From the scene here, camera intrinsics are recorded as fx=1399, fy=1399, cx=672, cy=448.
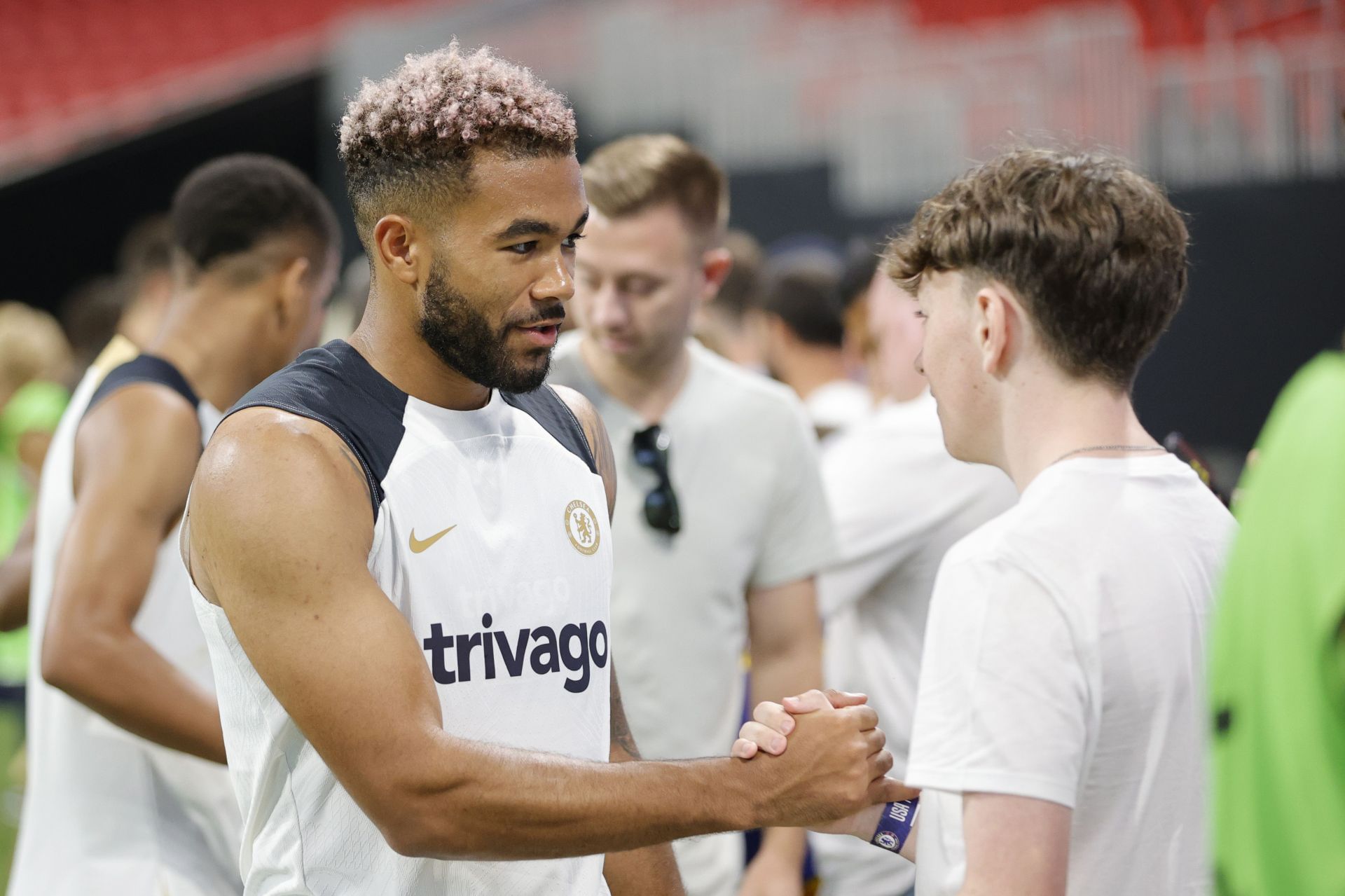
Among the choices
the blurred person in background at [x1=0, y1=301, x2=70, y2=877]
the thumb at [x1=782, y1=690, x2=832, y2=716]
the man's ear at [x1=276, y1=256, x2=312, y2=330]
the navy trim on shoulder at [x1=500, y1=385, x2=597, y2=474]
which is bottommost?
the blurred person in background at [x1=0, y1=301, x2=70, y2=877]

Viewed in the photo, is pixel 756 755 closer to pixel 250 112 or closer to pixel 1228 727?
pixel 1228 727

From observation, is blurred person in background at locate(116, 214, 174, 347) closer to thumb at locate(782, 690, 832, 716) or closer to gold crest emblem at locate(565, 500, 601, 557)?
gold crest emblem at locate(565, 500, 601, 557)

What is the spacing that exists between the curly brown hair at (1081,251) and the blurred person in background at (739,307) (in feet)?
11.8

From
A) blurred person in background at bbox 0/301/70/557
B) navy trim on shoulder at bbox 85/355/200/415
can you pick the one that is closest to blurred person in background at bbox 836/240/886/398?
navy trim on shoulder at bbox 85/355/200/415

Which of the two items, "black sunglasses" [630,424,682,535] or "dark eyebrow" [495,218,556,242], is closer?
"dark eyebrow" [495,218,556,242]

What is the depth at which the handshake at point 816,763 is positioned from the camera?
1.97 meters

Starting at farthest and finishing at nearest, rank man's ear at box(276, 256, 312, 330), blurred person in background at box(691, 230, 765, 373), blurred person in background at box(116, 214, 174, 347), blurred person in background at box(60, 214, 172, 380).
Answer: blurred person in background at box(691, 230, 765, 373)
blurred person in background at box(116, 214, 174, 347)
blurred person in background at box(60, 214, 172, 380)
man's ear at box(276, 256, 312, 330)

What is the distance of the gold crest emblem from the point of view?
7.00 ft

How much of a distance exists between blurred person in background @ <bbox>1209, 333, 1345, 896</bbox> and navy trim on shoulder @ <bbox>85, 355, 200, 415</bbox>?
2.24 metres

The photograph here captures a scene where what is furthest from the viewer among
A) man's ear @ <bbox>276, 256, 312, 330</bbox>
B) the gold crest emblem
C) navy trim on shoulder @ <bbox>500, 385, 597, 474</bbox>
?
man's ear @ <bbox>276, 256, 312, 330</bbox>

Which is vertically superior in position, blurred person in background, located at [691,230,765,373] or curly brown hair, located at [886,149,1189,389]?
curly brown hair, located at [886,149,1189,389]

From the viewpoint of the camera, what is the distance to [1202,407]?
7.94 meters

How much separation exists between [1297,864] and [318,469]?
124cm

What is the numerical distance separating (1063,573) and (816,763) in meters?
0.53
